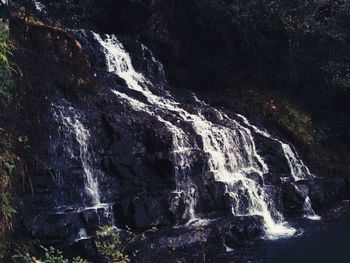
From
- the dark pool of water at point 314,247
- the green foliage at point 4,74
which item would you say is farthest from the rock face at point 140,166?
the green foliage at point 4,74

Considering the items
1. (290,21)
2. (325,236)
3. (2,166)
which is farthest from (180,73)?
(2,166)

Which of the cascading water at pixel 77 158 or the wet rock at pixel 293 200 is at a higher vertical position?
the cascading water at pixel 77 158

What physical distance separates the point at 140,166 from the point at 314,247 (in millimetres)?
6162

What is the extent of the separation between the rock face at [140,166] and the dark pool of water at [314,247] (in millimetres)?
1043

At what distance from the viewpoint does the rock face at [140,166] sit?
1355 cm

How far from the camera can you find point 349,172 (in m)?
21.3

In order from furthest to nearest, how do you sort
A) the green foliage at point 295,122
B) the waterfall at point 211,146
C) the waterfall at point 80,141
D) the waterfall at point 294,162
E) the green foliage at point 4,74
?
1. the green foliage at point 295,122
2. the waterfall at point 294,162
3. the waterfall at point 211,146
4. the waterfall at point 80,141
5. the green foliage at point 4,74

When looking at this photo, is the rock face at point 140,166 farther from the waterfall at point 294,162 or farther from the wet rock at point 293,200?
the waterfall at point 294,162

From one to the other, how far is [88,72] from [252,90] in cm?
937

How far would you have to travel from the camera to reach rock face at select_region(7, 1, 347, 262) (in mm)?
13547

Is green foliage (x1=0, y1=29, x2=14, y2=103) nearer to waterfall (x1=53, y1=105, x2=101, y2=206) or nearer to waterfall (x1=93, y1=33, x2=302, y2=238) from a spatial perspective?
waterfall (x1=53, y1=105, x2=101, y2=206)

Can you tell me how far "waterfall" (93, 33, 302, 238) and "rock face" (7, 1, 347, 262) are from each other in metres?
0.05

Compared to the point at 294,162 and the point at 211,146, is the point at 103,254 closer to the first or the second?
the point at 211,146

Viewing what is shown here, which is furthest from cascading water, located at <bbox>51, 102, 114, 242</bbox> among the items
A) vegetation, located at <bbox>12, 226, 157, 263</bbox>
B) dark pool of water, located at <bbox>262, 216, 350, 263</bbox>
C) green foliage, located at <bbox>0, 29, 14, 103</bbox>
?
dark pool of water, located at <bbox>262, 216, 350, 263</bbox>
